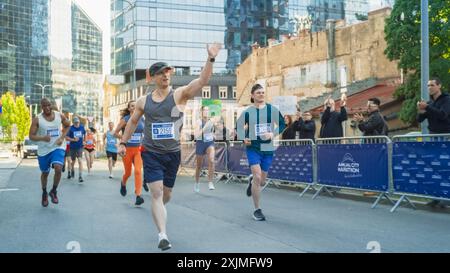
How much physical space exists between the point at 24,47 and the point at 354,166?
152 meters

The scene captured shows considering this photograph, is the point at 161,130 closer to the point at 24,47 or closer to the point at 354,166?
the point at 354,166

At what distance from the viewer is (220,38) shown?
78938 millimetres

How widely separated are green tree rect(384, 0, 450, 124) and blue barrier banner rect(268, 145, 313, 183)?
42.7 ft

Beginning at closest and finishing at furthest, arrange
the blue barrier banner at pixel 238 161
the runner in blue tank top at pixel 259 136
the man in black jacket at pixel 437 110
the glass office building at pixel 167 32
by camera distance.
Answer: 1. the runner in blue tank top at pixel 259 136
2. the man in black jacket at pixel 437 110
3. the blue barrier banner at pixel 238 161
4. the glass office building at pixel 167 32

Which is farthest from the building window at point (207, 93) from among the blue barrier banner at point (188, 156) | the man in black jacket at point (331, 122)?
the man in black jacket at point (331, 122)

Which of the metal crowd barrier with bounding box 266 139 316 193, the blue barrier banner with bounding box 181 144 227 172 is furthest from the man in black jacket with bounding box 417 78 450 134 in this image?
the blue barrier banner with bounding box 181 144 227 172

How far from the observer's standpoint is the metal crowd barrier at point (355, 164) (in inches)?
391

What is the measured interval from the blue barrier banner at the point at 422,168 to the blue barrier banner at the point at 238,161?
610 centimetres

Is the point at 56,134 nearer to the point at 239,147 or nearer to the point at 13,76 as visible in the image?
the point at 239,147

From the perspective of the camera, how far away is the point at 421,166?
29.7ft

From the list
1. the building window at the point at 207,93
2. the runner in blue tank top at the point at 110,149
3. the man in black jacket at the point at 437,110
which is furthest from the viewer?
the building window at the point at 207,93

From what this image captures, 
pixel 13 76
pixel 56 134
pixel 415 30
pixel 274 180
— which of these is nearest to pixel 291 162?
pixel 274 180

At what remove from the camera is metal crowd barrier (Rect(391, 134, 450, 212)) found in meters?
8.64

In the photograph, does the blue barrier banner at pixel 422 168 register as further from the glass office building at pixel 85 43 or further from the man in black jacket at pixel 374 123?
the glass office building at pixel 85 43
